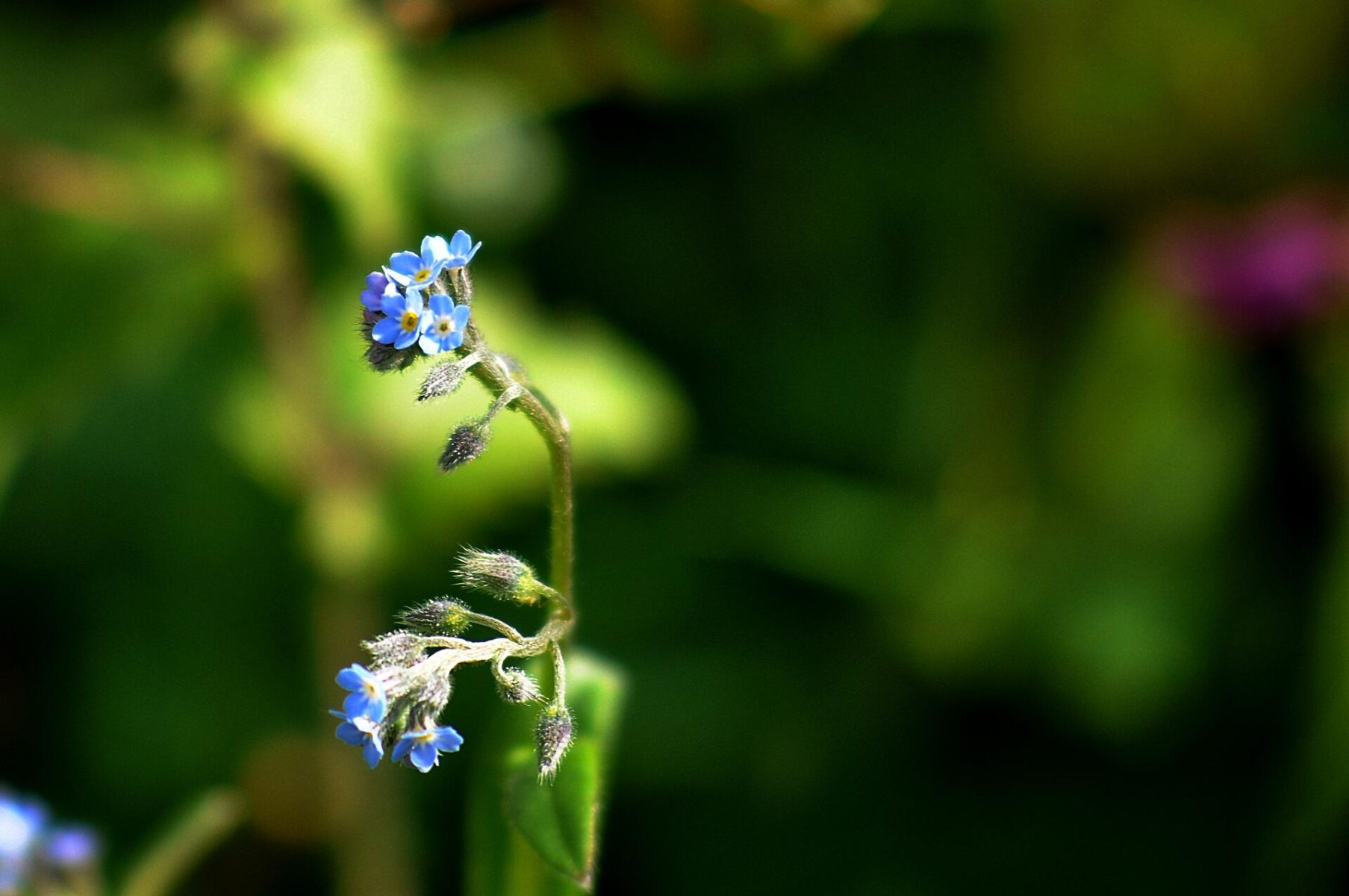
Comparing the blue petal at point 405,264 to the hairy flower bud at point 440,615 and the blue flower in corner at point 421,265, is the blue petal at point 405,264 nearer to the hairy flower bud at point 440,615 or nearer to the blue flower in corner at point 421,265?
the blue flower in corner at point 421,265

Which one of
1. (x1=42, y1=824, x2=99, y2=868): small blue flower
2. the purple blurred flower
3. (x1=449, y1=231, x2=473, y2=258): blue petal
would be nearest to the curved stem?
(x1=449, y1=231, x2=473, y2=258): blue petal

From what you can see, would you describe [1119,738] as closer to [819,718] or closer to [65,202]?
[819,718]

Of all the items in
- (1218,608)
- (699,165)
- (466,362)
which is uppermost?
(699,165)

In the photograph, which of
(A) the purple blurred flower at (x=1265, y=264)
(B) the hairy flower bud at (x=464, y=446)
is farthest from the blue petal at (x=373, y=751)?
(A) the purple blurred flower at (x=1265, y=264)

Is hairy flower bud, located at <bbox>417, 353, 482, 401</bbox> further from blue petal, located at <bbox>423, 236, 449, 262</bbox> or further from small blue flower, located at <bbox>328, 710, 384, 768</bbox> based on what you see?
small blue flower, located at <bbox>328, 710, 384, 768</bbox>

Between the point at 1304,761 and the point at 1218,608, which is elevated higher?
the point at 1218,608

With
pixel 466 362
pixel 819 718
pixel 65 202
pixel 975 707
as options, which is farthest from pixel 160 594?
pixel 466 362
